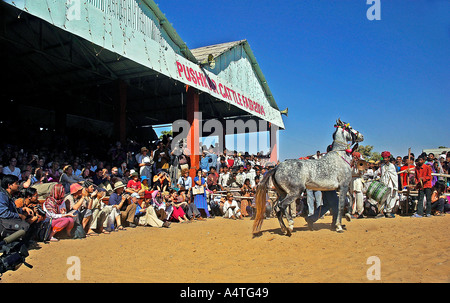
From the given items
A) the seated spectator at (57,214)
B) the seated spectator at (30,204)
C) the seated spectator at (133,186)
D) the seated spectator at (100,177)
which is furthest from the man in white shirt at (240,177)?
the seated spectator at (30,204)

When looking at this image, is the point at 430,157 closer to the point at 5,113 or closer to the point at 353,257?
the point at 353,257

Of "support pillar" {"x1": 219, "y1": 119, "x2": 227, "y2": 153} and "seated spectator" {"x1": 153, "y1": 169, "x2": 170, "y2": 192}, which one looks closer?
"seated spectator" {"x1": 153, "y1": 169, "x2": 170, "y2": 192}

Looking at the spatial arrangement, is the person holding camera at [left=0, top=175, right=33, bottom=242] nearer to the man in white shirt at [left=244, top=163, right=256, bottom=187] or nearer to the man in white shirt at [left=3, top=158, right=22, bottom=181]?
the man in white shirt at [left=3, top=158, right=22, bottom=181]

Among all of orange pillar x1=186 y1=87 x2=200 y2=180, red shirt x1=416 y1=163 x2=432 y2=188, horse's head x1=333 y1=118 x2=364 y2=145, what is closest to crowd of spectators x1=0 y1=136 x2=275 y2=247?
orange pillar x1=186 y1=87 x2=200 y2=180

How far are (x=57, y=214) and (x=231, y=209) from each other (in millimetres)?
6773

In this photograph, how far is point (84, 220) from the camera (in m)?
8.38

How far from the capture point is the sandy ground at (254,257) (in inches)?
181

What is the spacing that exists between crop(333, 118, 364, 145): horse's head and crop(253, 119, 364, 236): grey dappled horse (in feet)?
1.06

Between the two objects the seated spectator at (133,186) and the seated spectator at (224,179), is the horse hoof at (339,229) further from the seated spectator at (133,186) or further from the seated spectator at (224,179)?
the seated spectator at (224,179)

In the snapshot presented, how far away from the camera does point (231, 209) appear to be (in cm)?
1289

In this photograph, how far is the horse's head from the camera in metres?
8.82

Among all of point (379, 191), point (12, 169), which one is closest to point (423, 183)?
point (379, 191)

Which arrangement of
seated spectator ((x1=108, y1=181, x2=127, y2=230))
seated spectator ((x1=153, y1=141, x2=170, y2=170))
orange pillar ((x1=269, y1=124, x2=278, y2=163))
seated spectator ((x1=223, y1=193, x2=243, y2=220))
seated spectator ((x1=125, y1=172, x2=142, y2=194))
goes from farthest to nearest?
1. orange pillar ((x1=269, y1=124, x2=278, y2=163))
2. seated spectator ((x1=153, y1=141, x2=170, y2=170))
3. seated spectator ((x1=223, y1=193, x2=243, y2=220))
4. seated spectator ((x1=125, y1=172, x2=142, y2=194))
5. seated spectator ((x1=108, y1=181, x2=127, y2=230))

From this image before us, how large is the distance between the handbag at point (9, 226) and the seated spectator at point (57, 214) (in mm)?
2085
